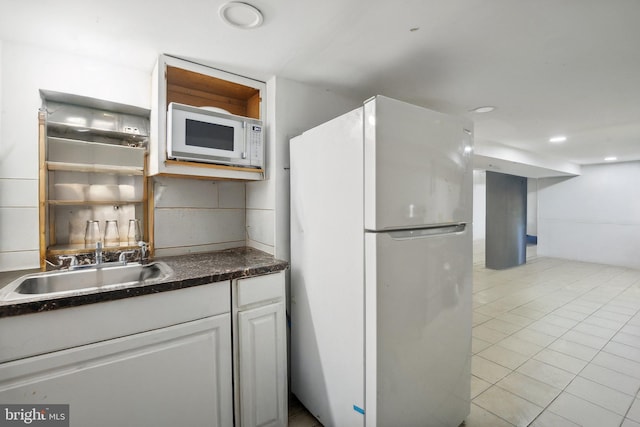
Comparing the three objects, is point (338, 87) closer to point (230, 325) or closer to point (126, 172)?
point (126, 172)

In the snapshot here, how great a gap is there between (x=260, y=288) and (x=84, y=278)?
98cm

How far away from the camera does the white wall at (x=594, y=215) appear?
577cm

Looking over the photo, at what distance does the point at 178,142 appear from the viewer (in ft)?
5.01

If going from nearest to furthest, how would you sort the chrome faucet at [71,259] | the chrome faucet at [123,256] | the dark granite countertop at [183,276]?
the dark granite countertop at [183,276], the chrome faucet at [71,259], the chrome faucet at [123,256]

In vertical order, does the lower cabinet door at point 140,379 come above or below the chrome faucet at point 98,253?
below

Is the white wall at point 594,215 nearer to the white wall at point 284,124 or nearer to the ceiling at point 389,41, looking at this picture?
the ceiling at point 389,41

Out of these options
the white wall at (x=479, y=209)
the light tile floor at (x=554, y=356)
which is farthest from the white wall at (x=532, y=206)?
the light tile floor at (x=554, y=356)

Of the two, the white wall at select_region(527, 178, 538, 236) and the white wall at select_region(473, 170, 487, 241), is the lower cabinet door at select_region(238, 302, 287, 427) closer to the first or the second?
the white wall at select_region(473, 170, 487, 241)

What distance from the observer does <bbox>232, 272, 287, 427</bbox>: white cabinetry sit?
1420 millimetres

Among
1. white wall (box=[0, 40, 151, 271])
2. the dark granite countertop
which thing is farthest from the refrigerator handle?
white wall (box=[0, 40, 151, 271])

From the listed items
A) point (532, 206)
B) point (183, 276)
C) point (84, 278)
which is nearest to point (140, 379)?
point (183, 276)

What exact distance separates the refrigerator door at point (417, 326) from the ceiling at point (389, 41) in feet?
3.23

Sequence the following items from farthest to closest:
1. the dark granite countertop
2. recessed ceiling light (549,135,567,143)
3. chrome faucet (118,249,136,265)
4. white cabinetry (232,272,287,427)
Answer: recessed ceiling light (549,135,567,143), chrome faucet (118,249,136,265), white cabinetry (232,272,287,427), the dark granite countertop

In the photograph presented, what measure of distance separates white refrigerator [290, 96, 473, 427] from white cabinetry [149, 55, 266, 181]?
540 mm
